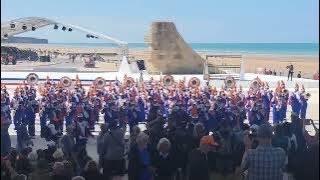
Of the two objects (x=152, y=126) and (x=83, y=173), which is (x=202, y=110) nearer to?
(x=152, y=126)

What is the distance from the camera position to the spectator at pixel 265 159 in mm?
6336

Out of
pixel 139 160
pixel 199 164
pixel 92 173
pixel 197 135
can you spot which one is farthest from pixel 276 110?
pixel 92 173

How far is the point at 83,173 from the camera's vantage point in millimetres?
7227

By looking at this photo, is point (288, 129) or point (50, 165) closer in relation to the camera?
point (50, 165)

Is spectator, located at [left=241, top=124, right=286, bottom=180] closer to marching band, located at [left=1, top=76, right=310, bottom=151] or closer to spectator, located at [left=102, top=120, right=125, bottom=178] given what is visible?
spectator, located at [left=102, top=120, right=125, bottom=178]

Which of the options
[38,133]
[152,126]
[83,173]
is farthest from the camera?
[38,133]

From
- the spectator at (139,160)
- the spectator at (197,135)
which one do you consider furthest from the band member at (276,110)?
the spectator at (139,160)

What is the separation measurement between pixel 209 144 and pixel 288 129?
2.33 meters

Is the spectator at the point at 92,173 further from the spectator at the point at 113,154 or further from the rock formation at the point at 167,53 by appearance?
the rock formation at the point at 167,53

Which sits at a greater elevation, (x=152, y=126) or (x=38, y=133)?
(x=152, y=126)

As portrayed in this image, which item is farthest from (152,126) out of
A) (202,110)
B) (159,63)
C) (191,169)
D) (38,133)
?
(159,63)

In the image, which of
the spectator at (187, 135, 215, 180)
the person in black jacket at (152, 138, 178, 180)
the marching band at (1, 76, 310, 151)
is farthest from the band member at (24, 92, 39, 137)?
the spectator at (187, 135, 215, 180)

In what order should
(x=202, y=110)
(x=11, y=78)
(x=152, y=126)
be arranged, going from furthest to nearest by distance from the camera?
(x=11, y=78)
(x=202, y=110)
(x=152, y=126)

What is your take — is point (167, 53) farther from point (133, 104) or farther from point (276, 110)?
point (133, 104)
